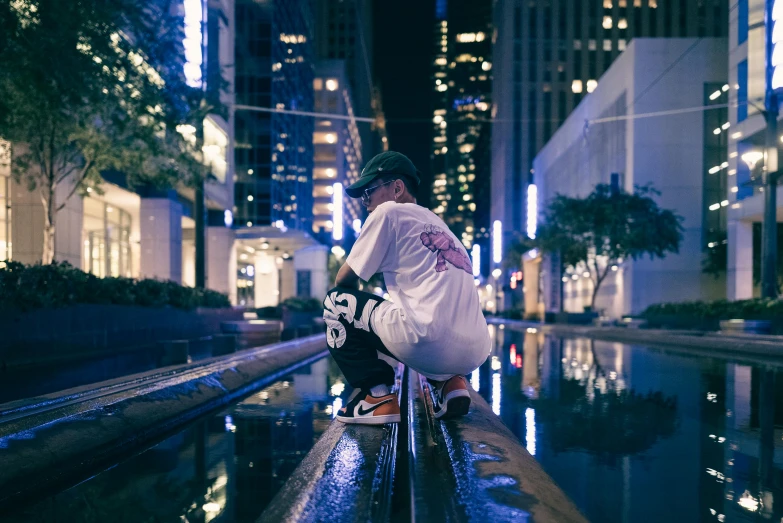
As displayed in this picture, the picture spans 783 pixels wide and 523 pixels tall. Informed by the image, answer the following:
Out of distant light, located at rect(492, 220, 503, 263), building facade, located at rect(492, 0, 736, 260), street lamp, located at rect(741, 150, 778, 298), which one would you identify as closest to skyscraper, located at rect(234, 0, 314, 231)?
street lamp, located at rect(741, 150, 778, 298)

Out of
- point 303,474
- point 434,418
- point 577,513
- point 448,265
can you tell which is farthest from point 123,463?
point 577,513

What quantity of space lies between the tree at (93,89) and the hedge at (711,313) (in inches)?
636

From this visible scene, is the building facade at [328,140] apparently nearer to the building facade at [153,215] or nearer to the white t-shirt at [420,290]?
the building facade at [153,215]

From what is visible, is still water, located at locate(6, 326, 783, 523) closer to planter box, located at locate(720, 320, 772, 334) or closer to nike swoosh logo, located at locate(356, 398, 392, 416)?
nike swoosh logo, located at locate(356, 398, 392, 416)

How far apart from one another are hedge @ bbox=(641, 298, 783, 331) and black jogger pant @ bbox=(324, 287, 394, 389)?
17.3m

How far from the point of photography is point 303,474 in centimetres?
275

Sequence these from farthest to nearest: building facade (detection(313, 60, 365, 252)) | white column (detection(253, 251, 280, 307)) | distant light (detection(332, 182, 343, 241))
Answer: building facade (detection(313, 60, 365, 252))
distant light (detection(332, 182, 343, 241))
white column (detection(253, 251, 280, 307))

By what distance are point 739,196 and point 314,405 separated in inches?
1262

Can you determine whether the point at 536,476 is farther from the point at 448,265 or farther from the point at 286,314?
the point at 286,314

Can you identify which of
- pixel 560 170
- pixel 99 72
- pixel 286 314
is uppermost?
pixel 560 170

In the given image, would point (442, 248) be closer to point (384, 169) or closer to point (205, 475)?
point (384, 169)

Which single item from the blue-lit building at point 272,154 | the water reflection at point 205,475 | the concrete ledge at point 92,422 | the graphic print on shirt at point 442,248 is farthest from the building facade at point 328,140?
the graphic print on shirt at point 442,248

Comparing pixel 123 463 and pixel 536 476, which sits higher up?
pixel 536 476

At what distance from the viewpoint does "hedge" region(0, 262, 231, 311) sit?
8.60 metres
